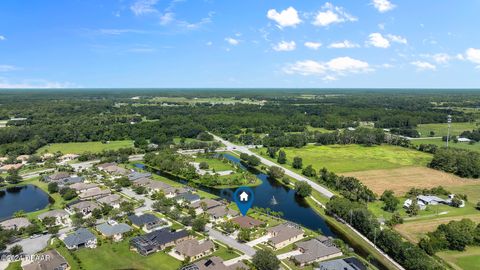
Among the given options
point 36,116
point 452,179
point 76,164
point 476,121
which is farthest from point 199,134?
point 476,121

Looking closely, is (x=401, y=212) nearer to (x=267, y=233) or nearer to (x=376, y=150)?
(x=267, y=233)

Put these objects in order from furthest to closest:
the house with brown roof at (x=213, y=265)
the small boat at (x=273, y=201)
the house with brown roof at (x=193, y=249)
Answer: the small boat at (x=273, y=201), the house with brown roof at (x=193, y=249), the house with brown roof at (x=213, y=265)

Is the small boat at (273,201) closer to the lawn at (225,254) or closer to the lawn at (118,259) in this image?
the lawn at (225,254)

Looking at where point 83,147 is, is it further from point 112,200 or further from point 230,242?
point 230,242

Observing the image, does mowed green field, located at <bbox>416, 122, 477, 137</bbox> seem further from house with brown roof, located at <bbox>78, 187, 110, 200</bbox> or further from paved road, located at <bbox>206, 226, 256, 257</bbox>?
house with brown roof, located at <bbox>78, 187, 110, 200</bbox>

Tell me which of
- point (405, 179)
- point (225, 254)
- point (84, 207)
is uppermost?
point (84, 207)

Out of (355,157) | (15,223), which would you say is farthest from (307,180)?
(15,223)

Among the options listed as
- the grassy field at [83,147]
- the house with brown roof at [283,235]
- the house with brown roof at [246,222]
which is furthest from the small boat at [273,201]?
the grassy field at [83,147]
